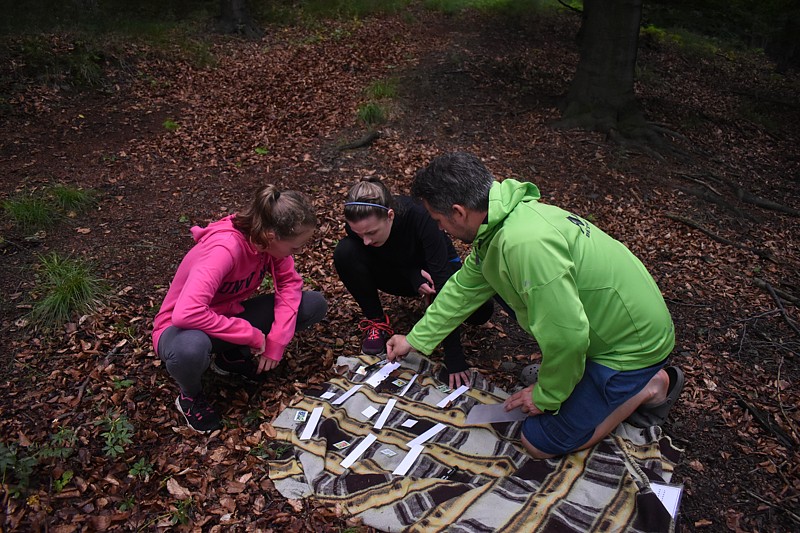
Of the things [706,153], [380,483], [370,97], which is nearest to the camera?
[380,483]

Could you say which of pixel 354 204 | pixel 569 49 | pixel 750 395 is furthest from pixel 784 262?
pixel 569 49

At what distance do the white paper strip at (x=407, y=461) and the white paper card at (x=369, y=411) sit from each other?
1.13ft

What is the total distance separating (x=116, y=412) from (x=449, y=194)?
222 centimetres

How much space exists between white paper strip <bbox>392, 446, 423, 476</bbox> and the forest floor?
470 mm

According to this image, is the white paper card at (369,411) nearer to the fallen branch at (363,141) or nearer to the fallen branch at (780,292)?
the fallen branch at (780,292)

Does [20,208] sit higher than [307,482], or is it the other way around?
[20,208]

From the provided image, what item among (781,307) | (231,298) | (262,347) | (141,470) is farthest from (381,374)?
(781,307)

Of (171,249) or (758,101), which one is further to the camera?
(758,101)

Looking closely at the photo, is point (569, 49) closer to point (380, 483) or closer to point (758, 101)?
point (758, 101)

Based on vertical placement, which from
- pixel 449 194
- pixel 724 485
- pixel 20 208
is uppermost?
pixel 449 194

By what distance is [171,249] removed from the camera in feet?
14.5

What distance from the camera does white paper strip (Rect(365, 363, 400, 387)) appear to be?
10.3 feet

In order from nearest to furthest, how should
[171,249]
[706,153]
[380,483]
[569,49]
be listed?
[380,483] < [171,249] < [706,153] < [569,49]

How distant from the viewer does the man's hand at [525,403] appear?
260cm
